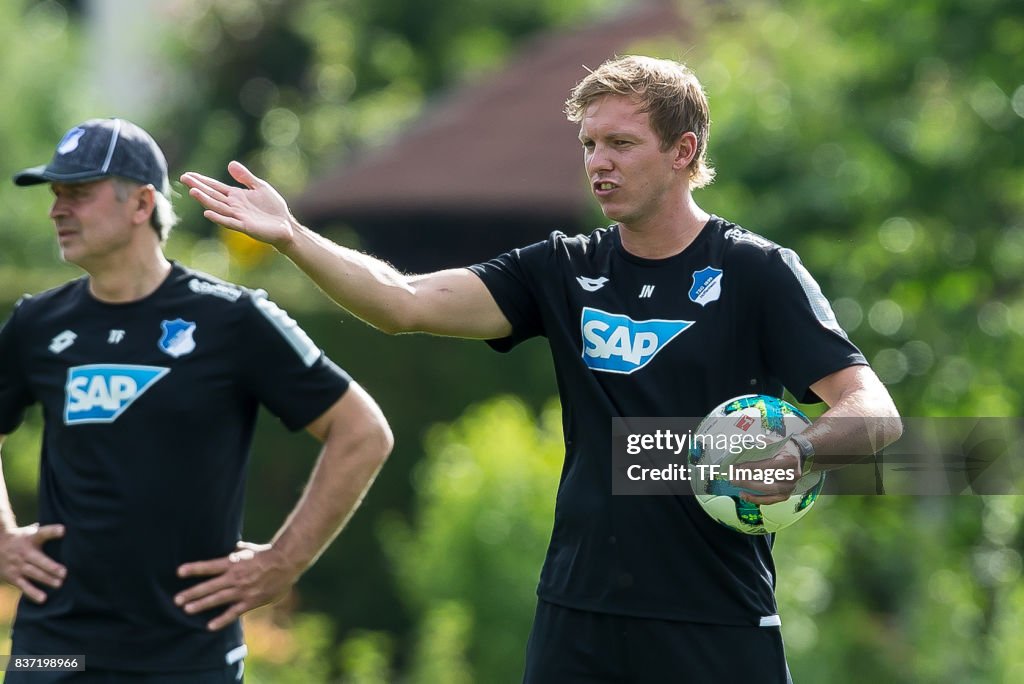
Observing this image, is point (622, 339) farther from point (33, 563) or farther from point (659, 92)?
point (33, 563)

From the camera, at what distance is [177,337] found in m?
4.98

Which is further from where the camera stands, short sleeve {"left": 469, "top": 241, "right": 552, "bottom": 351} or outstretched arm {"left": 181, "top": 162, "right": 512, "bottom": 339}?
short sleeve {"left": 469, "top": 241, "right": 552, "bottom": 351}

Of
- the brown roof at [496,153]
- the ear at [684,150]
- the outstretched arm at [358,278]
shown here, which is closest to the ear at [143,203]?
the outstretched arm at [358,278]

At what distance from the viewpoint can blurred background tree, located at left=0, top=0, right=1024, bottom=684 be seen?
27.6 ft

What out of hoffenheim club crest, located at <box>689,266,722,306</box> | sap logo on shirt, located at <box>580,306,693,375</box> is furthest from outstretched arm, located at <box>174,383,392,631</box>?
hoffenheim club crest, located at <box>689,266,722,306</box>

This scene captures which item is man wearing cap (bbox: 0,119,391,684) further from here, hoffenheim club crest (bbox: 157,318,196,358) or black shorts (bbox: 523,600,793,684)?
black shorts (bbox: 523,600,793,684)

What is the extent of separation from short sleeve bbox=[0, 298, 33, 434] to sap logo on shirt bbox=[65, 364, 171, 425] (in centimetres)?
32

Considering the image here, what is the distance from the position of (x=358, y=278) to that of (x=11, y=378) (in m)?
1.61

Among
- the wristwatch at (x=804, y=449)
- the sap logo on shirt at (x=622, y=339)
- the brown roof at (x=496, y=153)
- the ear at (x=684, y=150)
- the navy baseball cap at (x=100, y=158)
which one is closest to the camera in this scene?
the wristwatch at (x=804, y=449)

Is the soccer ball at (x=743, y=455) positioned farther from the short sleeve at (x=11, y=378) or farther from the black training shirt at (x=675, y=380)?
the short sleeve at (x=11, y=378)

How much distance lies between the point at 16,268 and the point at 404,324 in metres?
16.7

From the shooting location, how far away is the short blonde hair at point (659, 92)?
424 cm

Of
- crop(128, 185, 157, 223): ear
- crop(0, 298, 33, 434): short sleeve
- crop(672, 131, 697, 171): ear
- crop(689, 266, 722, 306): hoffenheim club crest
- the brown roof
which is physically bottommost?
crop(689, 266, 722, 306): hoffenheim club crest

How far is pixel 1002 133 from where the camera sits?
32.2 ft
